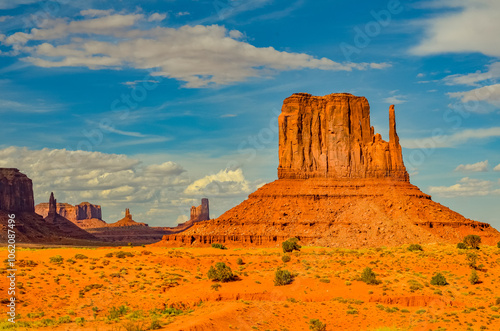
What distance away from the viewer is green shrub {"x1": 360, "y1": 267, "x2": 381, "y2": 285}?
47.1m

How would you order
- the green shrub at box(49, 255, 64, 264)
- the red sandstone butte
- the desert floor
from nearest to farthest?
the desert floor
the green shrub at box(49, 255, 64, 264)
the red sandstone butte

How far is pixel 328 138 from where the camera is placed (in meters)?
126

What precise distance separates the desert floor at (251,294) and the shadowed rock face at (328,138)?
62.5 meters

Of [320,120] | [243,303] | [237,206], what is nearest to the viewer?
[243,303]

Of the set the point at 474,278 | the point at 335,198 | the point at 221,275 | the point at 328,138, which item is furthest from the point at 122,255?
the point at 328,138

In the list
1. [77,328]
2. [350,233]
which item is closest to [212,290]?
[77,328]

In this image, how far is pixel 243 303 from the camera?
135 ft

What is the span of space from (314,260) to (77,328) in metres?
27.4

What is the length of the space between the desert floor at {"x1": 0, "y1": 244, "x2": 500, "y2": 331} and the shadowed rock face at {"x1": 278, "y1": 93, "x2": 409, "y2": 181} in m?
62.5

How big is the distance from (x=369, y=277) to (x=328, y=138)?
80.0 m

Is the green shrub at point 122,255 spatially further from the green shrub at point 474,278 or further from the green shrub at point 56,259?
the green shrub at point 474,278

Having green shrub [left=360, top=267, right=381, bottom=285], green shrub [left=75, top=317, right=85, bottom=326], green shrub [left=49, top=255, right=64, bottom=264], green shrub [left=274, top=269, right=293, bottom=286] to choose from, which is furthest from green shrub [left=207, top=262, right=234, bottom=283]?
green shrub [left=75, top=317, right=85, bottom=326]

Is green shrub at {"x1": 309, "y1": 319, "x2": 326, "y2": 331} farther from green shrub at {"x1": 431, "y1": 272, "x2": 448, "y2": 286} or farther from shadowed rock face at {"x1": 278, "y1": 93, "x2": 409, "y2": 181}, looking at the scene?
shadowed rock face at {"x1": 278, "y1": 93, "x2": 409, "y2": 181}

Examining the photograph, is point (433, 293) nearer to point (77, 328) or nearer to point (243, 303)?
point (243, 303)
